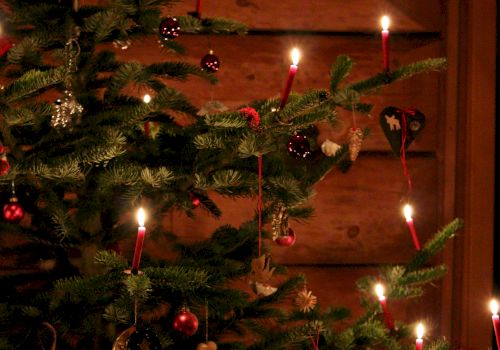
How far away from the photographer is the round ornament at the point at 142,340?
938 millimetres

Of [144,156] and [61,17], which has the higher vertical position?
[61,17]

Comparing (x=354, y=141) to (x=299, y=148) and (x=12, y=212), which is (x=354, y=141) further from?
(x=12, y=212)

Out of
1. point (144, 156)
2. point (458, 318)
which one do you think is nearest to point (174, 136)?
point (144, 156)

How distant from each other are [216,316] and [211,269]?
7.1 inches

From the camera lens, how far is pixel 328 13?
5.51 ft

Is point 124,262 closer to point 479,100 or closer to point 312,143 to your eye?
point 312,143

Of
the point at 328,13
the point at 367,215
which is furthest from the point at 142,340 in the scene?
the point at 328,13

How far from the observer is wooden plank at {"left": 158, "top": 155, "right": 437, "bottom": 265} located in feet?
5.61

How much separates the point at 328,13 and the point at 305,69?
0.16 meters

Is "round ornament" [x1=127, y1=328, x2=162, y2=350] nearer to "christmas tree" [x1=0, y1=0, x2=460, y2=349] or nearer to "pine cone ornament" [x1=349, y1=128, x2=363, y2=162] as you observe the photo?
"christmas tree" [x1=0, y1=0, x2=460, y2=349]

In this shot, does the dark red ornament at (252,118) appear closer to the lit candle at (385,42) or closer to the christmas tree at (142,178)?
the christmas tree at (142,178)

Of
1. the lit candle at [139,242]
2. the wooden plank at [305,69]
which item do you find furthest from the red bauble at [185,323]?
the wooden plank at [305,69]

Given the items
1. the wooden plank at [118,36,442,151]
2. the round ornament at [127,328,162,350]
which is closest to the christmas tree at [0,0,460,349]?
the round ornament at [127,328,162,350]

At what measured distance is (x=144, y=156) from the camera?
3.71 ft
